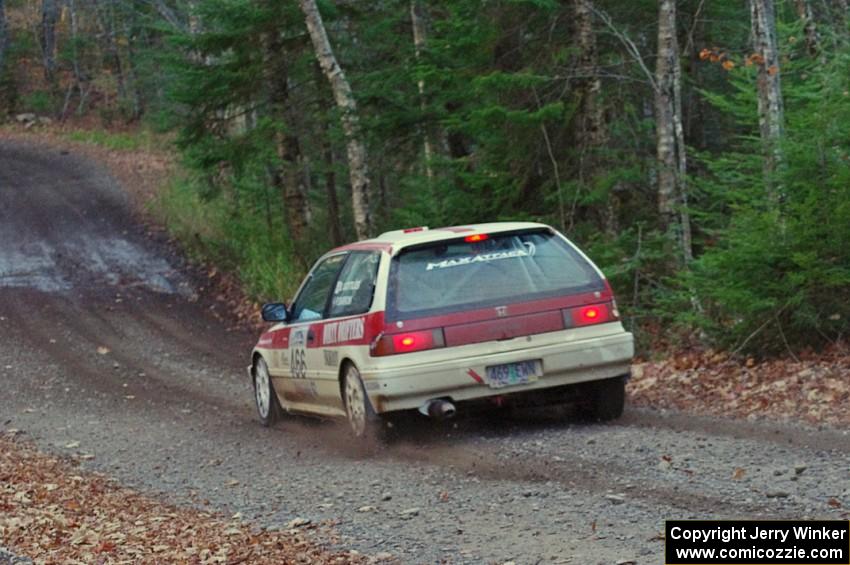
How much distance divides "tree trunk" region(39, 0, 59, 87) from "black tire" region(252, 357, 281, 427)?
146ft

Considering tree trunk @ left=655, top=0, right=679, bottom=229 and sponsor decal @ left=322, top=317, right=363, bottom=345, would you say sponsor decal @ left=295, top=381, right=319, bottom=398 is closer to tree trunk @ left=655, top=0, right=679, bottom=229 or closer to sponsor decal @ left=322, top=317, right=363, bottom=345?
sponsor decal @ left=322, top=317, right=363, bottom=345

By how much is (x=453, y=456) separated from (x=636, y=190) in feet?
32.9

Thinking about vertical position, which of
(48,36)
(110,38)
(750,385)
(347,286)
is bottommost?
(750,385)

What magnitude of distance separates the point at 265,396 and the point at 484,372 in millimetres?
3659

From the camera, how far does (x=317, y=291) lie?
12.1m

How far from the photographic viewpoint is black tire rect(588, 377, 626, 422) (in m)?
10.8

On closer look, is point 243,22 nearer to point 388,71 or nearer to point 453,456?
point 388,71

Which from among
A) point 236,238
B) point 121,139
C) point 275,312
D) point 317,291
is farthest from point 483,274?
point 121,139

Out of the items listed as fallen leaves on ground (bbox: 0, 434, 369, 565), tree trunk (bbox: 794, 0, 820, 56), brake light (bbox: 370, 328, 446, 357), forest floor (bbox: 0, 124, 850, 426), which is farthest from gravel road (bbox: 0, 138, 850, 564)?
tree trunk (bbox: 794, 0, 820, 56)

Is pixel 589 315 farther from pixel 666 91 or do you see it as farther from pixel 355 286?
pixel 666 91

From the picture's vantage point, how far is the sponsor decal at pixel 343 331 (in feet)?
35.0

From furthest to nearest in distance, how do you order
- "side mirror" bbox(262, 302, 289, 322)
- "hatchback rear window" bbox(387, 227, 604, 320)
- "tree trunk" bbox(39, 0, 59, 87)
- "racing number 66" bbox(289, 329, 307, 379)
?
"tree trunk" bbox(39, 0, 59, 87), "side mirror" bbox(262, 302, 289, 322), "racing number 66" bbox(289, 329, 307, 379), "hatchback rear window" bbox(387, 227, 604, 320)

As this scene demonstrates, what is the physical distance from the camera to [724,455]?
29.2ft

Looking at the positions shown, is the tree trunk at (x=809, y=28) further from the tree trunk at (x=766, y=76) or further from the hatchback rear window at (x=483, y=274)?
the hatchback rear window at (x=483, y=274)
